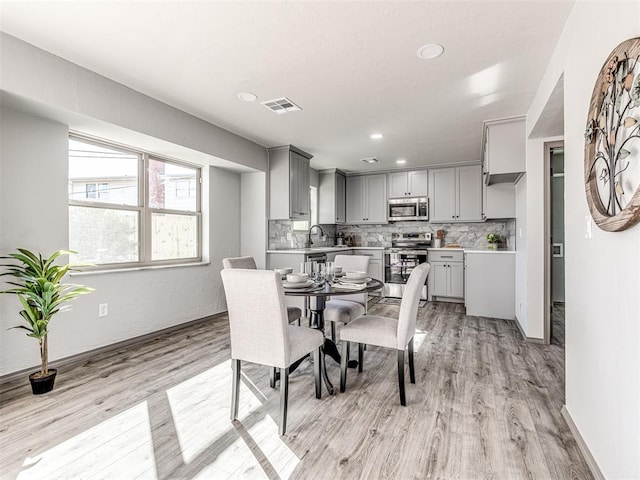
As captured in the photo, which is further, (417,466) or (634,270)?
(417,466)

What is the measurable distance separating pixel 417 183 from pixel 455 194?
710mm

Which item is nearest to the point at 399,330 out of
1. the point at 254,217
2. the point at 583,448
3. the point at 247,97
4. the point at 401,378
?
the point at 401,378

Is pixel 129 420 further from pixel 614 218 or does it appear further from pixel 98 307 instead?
pixel 614 218

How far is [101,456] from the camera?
1651 mm

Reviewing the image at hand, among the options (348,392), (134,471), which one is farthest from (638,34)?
(134,471)

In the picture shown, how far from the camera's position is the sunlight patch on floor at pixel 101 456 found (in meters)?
1.53

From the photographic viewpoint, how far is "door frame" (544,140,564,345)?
3238 millimetres

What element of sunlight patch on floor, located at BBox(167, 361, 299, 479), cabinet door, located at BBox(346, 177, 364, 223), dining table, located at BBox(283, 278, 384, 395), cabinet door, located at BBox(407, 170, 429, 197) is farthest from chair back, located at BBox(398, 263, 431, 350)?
cabinet door, located at BBox(346, 177, 364, 223)

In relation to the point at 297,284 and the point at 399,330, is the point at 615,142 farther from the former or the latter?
the point at 297,284

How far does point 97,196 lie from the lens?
3.19 m

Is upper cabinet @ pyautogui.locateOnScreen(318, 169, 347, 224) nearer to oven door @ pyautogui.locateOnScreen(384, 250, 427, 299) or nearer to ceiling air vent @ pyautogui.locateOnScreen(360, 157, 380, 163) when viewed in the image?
ceiling air vent @ pyautogui.locateOnScreen(360, 157, 380, 163)

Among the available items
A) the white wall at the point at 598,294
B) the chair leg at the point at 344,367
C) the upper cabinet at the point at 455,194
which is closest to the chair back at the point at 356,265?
the chair leg at the point at 344,367

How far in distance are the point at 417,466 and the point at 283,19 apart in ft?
8.41

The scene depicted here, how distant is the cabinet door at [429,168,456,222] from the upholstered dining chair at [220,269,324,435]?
15.1ft
